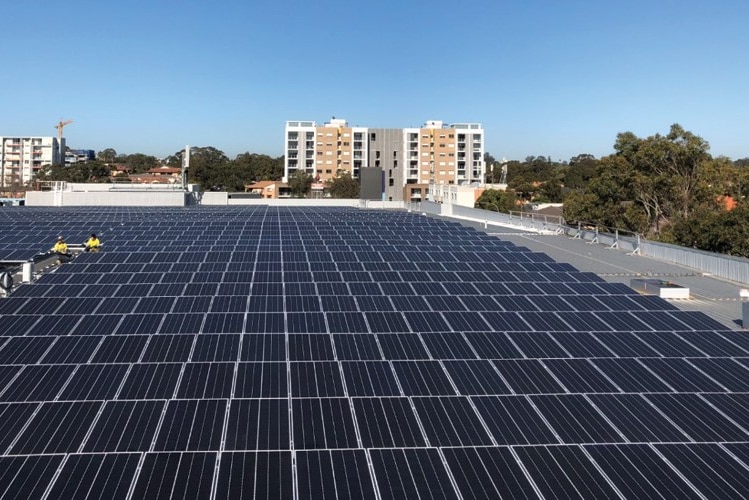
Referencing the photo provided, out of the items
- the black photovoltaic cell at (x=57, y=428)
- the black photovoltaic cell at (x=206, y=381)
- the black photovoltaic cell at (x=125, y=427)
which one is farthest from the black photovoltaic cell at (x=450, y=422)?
the black photovoltaic cell at (x=57, y=428)

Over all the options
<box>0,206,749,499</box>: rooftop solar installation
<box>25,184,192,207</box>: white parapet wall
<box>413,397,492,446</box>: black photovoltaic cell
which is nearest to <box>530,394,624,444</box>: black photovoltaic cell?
<box>0,206,749,499</box>: rooftop solar installation

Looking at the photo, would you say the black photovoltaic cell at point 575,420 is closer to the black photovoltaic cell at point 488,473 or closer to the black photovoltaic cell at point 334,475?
the black photovoltaic cell at point 488,473

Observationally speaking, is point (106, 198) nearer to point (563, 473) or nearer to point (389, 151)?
point (563, 473)

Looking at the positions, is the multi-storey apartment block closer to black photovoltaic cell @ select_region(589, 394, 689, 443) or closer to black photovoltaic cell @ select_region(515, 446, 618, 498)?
black photovoltaic cell @ select_region(589, 394, 689, 443)

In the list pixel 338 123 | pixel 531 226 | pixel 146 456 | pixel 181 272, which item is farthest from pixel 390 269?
pixel 338 123

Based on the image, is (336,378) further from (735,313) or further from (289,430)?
(735,313)

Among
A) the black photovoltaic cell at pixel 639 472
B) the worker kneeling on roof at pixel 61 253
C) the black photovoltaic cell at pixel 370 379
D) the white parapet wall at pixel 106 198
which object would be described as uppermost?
the white parapet wall at pixel 106 198

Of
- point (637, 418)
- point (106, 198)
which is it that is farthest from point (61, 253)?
point (106, 198)
